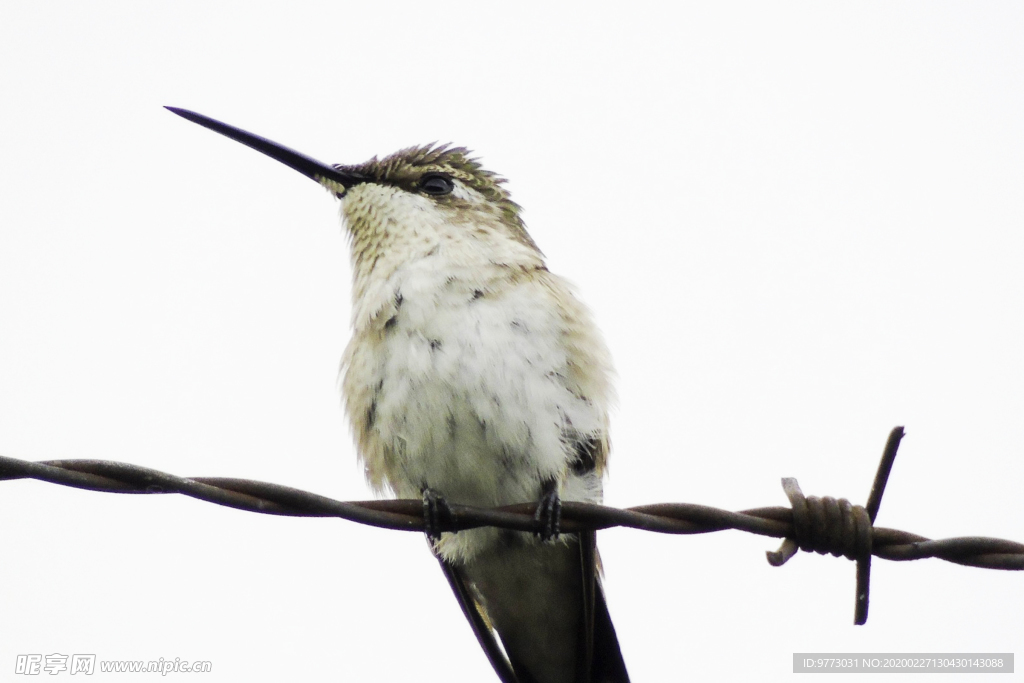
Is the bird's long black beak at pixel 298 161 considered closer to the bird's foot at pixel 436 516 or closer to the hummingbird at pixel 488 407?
the hummingbird at pixel 488 407

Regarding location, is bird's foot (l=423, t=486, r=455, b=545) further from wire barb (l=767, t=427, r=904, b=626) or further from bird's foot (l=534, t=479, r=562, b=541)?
wire barb (l=767, t=427, r=904, b=626)

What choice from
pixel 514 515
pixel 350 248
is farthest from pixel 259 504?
pixel 350 248

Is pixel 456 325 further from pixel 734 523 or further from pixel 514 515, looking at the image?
pixel 734 523

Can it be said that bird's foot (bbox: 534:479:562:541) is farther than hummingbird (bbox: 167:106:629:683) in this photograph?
No

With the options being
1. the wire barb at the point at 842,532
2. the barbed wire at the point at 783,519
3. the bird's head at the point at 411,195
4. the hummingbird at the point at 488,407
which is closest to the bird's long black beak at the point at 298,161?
the bird's head at the point at 411,195

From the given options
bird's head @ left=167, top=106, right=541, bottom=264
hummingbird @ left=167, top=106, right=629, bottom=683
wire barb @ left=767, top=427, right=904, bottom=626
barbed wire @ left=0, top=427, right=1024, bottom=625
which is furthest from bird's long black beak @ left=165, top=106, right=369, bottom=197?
wire barb @ left=767, top=427, right=904, bottom=626

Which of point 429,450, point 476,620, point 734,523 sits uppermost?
point 429,450
